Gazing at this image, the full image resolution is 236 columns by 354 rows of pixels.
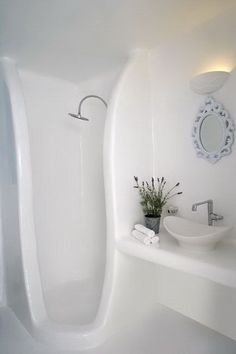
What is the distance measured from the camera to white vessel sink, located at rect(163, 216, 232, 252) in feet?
4.15

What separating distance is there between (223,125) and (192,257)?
0.82 metres

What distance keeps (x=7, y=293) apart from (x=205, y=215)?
175 cm

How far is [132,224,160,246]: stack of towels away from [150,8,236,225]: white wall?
34 centimetres

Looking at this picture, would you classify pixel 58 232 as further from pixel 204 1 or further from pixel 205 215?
pixel 204 1

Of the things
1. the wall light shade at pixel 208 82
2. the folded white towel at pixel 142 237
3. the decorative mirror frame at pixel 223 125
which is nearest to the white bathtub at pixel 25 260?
the folded white towel at pixel 142 237

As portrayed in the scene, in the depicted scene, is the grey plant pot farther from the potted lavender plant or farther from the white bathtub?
the white bathtub

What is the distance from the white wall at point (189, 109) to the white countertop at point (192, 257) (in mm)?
253

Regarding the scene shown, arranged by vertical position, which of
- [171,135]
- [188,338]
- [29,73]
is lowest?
[188,338]

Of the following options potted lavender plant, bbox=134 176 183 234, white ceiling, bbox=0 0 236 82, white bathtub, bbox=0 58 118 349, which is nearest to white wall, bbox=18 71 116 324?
white bathtub, bbox=0 58 118 349

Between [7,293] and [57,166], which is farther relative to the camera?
[57,166]

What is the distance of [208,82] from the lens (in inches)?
58.1

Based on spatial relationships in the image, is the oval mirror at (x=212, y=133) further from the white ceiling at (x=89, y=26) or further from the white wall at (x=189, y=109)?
the white ceiling at (x=89, y=26)

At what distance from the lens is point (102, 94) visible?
7.23 feet

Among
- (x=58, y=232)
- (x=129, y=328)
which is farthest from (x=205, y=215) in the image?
(x=58, y=232)
